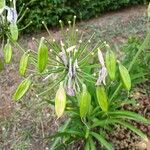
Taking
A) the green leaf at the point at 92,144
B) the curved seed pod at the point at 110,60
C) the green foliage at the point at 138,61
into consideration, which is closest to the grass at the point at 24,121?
the green leaf at the point at 92,144

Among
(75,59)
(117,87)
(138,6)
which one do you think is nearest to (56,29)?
(138,6)

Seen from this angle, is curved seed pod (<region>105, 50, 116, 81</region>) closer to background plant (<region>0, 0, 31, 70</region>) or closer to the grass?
background plant (<region>0, 0, 31, 70</region>)

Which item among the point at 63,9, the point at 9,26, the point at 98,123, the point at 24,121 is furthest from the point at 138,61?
the point at 63,9

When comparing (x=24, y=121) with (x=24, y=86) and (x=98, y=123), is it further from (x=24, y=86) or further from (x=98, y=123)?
(x=24, y=86)

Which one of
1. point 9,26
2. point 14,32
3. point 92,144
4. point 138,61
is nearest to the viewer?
point 14,32

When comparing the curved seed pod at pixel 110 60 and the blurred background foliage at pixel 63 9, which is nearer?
the curved seed pod at pixel 110 60

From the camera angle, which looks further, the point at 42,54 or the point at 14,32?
the point at 14,32

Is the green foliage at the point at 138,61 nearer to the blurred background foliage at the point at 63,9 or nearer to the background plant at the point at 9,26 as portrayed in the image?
the background plant at the point at 9,26

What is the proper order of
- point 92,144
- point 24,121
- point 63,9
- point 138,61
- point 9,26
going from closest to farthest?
point 9,26 → point 92,144 → point 138,61 → point 24,121 → point 63,9
